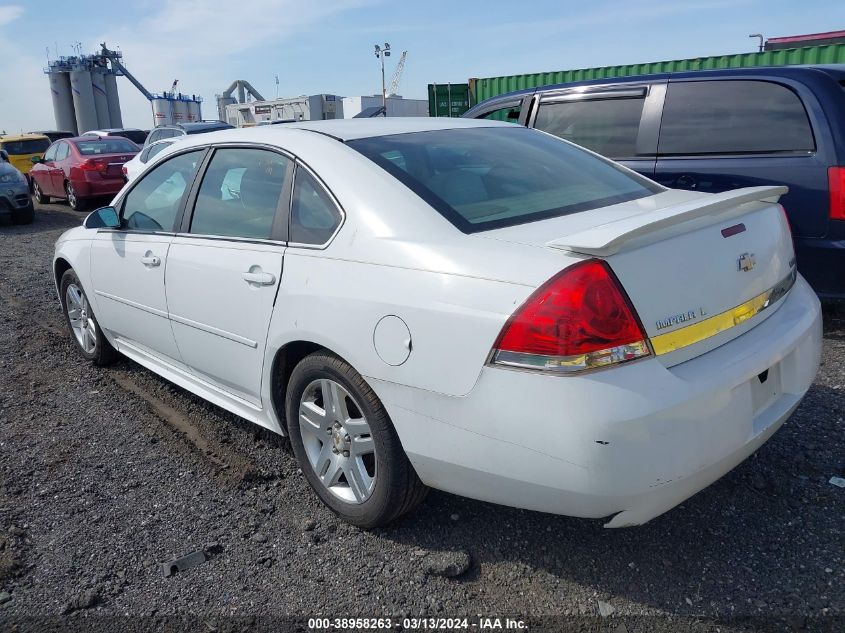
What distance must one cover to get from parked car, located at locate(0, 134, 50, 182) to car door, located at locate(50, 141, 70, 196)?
5336mm

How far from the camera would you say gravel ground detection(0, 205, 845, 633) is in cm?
233

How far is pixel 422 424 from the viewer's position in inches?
90.5

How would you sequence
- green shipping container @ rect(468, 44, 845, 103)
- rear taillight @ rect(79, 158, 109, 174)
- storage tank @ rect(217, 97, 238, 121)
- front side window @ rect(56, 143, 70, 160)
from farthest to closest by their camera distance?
storage tank @ rect(217, 97, 238, 121) → front side window @ rect(56, 143, 70, 160) → rear taillight @ rect(79, 158, 109, 174) → green shipping container @ rect(468, 44, 845, 103)

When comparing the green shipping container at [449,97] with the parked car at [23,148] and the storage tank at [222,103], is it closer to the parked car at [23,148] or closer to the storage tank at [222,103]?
the parked car at [23,148]

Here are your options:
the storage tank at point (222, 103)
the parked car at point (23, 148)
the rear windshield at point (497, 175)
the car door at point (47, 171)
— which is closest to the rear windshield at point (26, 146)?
the parked car at point (23, 148)

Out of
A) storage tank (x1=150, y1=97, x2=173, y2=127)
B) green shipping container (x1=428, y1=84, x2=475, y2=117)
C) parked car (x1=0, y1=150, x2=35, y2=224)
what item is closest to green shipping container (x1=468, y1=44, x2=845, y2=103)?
green shipping container (x1=428, y1=84, x2=475, y2=117)

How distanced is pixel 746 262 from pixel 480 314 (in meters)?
1.00

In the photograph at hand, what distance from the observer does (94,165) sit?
14414mm

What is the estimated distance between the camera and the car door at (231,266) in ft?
9.59

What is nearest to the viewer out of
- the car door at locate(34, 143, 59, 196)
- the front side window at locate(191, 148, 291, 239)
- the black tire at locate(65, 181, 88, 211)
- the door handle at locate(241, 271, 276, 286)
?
the door handle at locate(241, 271, 276, 286)

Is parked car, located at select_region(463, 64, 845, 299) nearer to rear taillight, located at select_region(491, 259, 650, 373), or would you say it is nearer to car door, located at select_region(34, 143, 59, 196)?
rear taillight, located at select_region(491, 259, 650, 373)

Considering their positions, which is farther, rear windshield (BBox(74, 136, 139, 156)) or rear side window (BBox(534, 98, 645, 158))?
rear windshield (BBox(74, 136, 139, 156))

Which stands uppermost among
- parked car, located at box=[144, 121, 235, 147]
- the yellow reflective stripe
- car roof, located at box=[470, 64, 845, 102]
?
parked car, located at box=[144, 121, 235, 147]

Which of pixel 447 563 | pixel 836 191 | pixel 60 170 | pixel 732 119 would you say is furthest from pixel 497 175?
pixel 60 170
